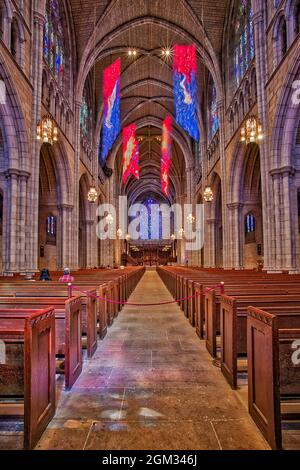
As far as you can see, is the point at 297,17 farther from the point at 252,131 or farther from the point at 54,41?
the point at 54,41

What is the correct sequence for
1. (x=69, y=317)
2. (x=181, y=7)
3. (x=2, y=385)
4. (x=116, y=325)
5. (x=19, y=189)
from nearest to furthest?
(x=2, y=385) → (x=69, y=317) → (x=116, y=325) → (x=19, y=189) → (x=181, y=7)

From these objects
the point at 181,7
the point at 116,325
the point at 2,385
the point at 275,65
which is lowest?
the point at 116,325

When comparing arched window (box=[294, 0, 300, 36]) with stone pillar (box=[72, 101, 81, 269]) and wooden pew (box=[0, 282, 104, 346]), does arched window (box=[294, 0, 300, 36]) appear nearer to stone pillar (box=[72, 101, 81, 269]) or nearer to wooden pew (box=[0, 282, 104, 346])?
wooden pew (box=[0, 282, 104, 346])

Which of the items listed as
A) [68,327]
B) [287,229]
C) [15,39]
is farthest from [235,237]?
[68,327]

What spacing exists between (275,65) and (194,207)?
20462 mm

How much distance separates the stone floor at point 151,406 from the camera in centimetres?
238

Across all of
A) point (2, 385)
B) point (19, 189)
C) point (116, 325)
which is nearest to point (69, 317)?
point (2, 385)

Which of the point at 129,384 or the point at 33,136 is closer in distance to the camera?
the point at 129,384

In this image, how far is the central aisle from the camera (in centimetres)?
238

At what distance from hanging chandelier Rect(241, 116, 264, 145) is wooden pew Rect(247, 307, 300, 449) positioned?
33.6ft

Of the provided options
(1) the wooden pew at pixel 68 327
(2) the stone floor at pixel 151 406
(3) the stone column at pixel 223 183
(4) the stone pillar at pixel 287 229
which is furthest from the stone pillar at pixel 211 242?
(1) the wooden pew at pixel 68 327

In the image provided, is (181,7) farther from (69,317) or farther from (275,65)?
(69,317)

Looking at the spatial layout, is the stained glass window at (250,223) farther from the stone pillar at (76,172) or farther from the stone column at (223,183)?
the stone pillar at (76,172)
